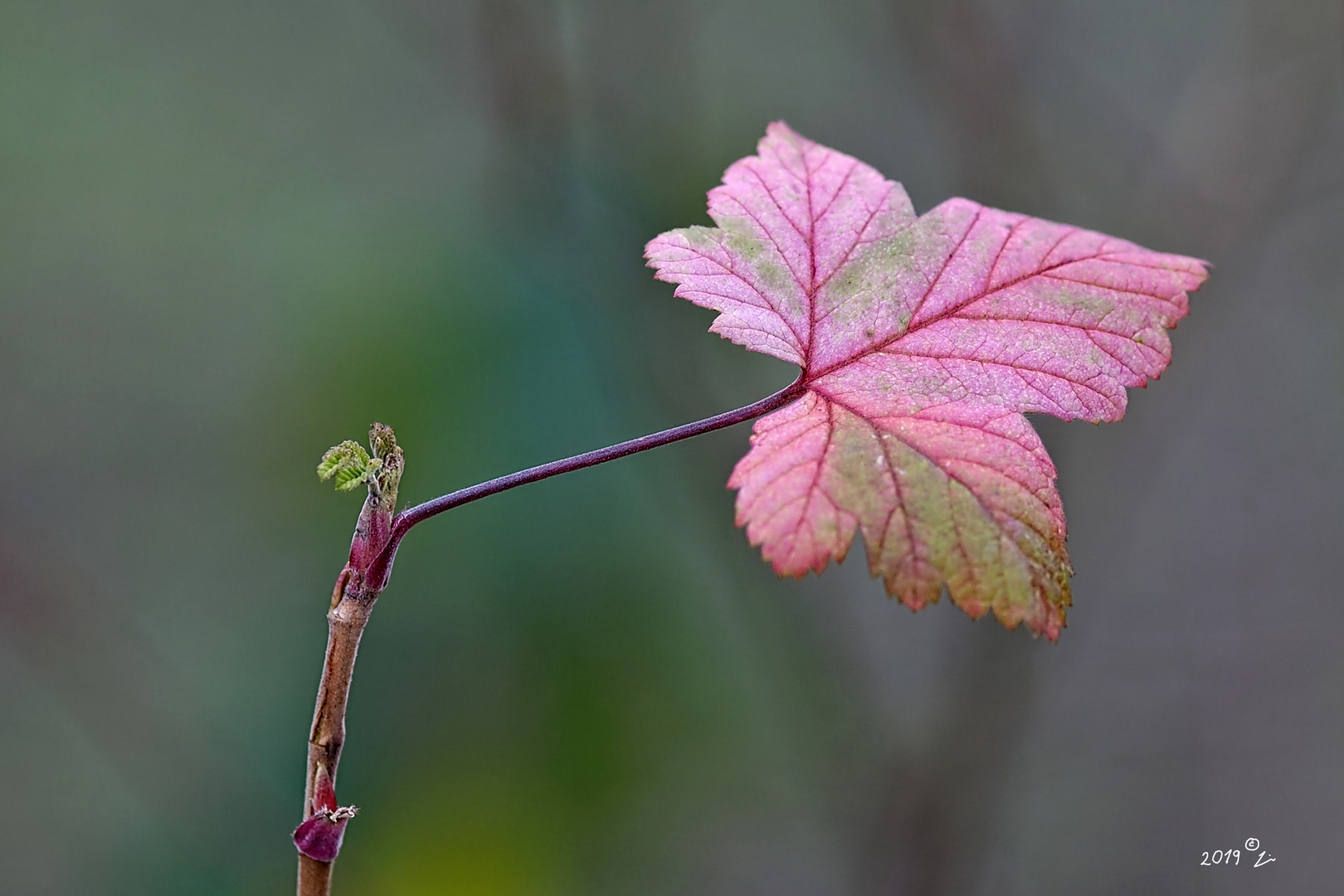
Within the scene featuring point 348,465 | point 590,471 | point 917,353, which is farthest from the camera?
point 590,471

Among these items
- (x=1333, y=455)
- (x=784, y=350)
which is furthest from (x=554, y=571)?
(x=1333, y=455)

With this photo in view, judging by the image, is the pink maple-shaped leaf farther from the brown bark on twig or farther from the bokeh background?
the bokeh background

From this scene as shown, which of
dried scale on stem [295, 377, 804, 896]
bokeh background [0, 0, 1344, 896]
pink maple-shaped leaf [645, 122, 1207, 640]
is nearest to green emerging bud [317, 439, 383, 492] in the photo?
dried scale on stem [295, 377, 804, 896]

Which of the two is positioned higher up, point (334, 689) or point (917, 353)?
point (917, 353)

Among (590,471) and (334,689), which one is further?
(590,471)

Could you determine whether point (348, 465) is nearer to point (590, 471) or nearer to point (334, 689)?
point (334, 689)

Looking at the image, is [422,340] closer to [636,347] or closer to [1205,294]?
[636,347]

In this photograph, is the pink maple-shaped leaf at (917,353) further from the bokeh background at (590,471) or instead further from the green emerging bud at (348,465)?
the bokeh background at (590,471)

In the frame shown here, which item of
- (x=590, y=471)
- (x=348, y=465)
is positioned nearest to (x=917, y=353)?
(x=348, y=465)
